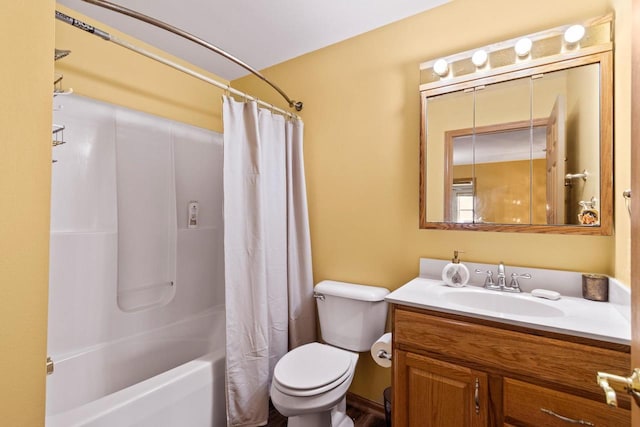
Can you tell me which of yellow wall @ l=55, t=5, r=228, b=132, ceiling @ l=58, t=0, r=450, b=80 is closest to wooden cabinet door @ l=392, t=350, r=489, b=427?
ceiling @ l=58, t=0, r=450, b=80

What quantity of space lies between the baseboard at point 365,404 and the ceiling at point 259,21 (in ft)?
7.84

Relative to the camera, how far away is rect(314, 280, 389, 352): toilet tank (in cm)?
180

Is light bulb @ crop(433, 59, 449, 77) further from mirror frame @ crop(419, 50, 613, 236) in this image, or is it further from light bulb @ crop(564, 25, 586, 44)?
light bulb @ crop(564, 25, 586, 44)

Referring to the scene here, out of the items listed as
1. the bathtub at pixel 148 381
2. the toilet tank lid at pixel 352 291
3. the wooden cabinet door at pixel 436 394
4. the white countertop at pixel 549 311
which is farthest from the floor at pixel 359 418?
the white countertop at pixel 549 311

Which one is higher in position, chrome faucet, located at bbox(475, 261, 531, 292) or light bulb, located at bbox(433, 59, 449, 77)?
light bulb, located at bbox(433, 59, 449, 77)

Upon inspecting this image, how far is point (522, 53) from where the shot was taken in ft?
4.89

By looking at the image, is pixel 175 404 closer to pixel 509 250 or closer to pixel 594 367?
pixel 594 367

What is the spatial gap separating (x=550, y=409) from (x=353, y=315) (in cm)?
98

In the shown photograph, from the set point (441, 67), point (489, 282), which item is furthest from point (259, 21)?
point (489, 282)

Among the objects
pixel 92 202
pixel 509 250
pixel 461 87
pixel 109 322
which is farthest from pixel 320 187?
pixel 109 322

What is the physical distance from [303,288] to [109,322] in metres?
1.19

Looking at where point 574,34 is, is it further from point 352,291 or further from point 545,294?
point 352,291

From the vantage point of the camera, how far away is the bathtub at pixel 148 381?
4.02 ft

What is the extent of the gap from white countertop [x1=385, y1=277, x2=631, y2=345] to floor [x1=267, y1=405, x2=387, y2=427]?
93 cm
